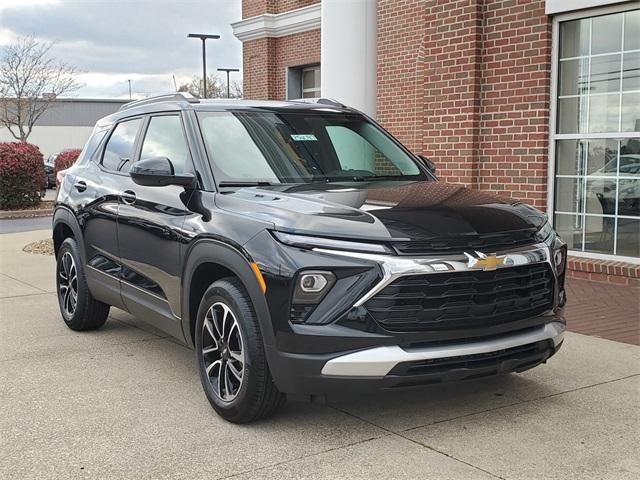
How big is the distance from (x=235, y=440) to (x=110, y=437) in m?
0.70

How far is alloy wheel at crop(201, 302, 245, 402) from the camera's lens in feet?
13.7

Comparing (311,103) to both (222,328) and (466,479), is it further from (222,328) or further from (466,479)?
(466,479)

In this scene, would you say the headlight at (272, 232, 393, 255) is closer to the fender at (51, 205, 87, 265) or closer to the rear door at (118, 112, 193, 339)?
the rear door at (118, 112, 193, 339)

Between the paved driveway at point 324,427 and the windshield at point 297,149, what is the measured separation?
1478 millimetres

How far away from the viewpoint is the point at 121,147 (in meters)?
6.05

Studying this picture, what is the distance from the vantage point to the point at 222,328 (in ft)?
14.0

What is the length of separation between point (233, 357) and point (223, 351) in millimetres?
124

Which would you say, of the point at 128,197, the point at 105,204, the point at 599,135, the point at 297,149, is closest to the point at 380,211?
the point at 297,149

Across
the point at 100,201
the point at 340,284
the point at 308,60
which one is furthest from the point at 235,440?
the point at 308,60

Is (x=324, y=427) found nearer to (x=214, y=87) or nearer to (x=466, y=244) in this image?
(x=466, y=244)

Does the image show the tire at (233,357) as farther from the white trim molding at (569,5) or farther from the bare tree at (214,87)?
the bare tree at (214,87)

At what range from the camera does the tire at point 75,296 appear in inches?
248

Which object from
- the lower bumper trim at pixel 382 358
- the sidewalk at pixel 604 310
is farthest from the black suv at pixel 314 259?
the sidewalk at pixel 604 310

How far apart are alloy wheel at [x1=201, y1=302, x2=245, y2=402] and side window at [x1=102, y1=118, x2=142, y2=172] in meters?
1.93
